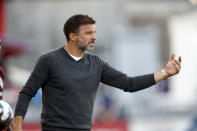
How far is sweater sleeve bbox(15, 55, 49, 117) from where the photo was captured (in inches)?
266

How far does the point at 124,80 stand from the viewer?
7.15 m

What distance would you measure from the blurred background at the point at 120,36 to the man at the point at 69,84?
9890mm

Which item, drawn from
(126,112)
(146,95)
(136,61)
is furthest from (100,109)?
(136,61)

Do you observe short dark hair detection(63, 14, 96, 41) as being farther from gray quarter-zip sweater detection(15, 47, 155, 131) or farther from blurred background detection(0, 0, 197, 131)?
blurred background detection(0, 0, 197, 131)

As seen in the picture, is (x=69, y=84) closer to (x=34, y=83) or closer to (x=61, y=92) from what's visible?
(x=61, y=92)

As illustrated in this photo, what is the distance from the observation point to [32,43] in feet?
77.8

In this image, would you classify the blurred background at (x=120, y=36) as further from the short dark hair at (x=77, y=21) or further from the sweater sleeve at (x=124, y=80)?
the short dark hair at (x=77, y=21)

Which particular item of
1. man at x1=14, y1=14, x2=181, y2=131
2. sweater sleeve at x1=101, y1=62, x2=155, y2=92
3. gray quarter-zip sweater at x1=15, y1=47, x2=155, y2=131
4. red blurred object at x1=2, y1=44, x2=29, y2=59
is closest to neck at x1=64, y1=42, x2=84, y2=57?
man at x1=14, y1=14, x2=181, y2=131

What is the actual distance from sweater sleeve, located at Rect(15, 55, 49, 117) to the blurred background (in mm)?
10065

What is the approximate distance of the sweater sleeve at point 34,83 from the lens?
6750 millimetres

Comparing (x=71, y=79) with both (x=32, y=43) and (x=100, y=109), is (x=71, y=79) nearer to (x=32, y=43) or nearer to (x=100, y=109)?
(x=100, y=109)

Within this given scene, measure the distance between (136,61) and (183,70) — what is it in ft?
9.74

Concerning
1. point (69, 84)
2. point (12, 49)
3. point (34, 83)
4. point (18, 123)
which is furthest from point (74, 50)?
point (12, 49)

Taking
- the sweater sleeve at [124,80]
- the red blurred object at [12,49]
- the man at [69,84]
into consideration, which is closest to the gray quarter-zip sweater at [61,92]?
the man at [69,84]
